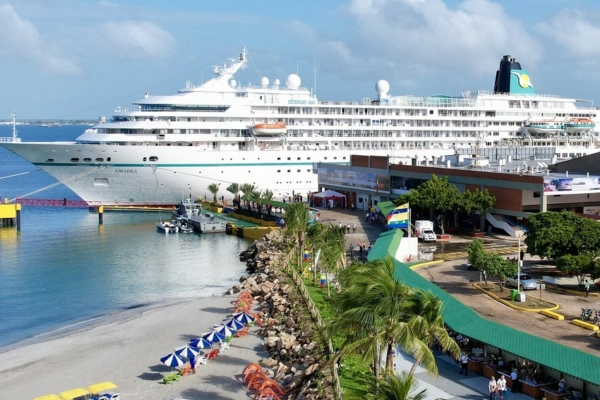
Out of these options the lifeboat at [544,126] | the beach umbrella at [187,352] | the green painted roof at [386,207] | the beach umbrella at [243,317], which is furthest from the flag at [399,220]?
the lifeboat at [544,126]

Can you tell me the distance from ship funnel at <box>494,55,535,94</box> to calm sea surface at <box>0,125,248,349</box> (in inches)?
1410

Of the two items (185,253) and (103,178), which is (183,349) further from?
(103,178)

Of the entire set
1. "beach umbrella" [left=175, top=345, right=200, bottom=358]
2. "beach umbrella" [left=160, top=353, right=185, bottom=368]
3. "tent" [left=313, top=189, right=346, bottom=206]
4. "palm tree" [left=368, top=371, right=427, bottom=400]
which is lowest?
"beach umbrella" [left=160, top=353, right=185, bottom=368]

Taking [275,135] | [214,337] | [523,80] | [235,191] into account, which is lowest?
[214,337]

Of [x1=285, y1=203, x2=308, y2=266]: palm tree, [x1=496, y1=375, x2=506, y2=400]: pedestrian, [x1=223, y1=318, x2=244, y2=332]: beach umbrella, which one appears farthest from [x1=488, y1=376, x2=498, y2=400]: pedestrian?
[x1=285, y1=203, x2=308, y2=266]: palm tree

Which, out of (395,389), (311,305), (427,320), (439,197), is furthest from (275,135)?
(395,389)

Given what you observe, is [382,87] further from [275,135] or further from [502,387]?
[502,387]

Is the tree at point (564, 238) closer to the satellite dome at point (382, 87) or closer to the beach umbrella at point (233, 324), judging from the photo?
the beach umbrella at point (233, 324)

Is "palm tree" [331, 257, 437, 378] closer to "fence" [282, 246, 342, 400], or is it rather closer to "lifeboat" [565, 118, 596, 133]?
"fence" [282, 246, 342, 400]

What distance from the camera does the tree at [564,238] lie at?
27.3 meters

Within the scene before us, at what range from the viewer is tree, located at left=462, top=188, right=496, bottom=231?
38.0 m

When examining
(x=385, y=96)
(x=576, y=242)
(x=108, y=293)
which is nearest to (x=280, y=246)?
(x=108, y=293)

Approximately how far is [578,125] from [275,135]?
28407mm

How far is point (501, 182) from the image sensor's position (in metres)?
38.5
